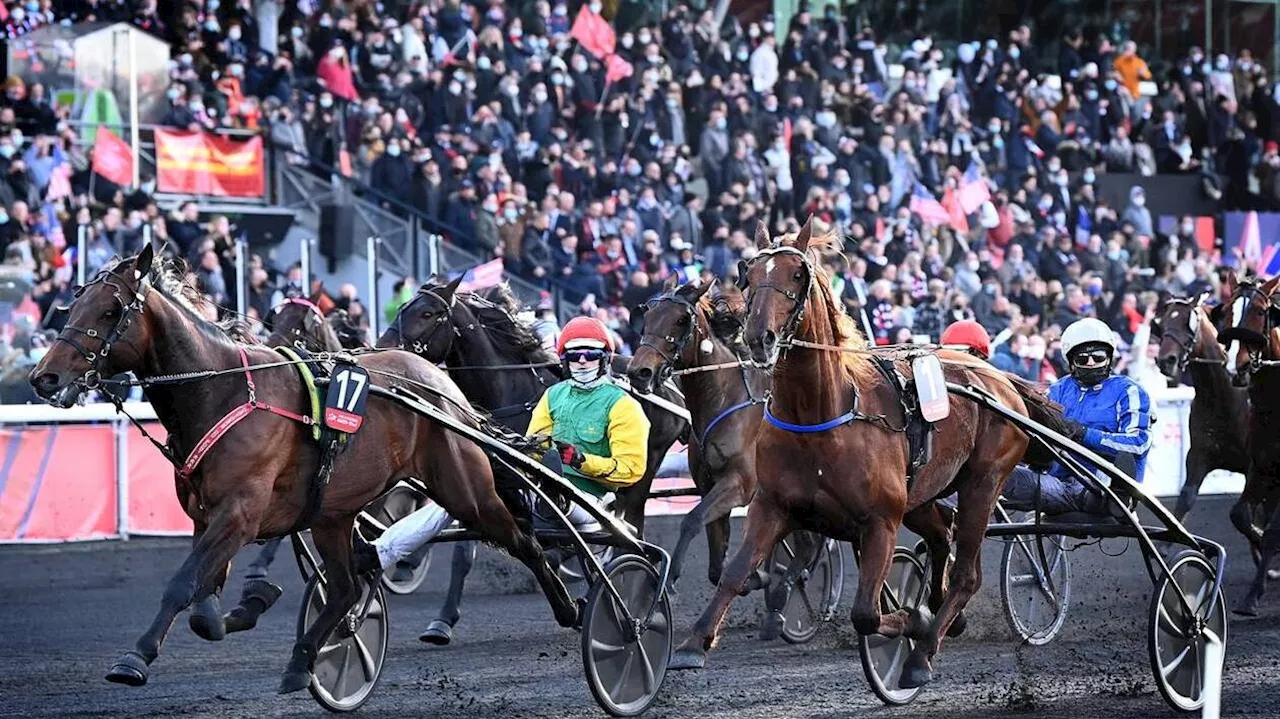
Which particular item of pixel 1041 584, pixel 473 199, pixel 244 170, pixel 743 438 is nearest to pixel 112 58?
pixel 244 170

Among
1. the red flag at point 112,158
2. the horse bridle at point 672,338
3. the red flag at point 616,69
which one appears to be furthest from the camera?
the red flag at point 616,69

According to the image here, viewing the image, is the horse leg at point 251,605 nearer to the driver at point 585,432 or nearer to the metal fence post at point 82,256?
the driver at point 585,432

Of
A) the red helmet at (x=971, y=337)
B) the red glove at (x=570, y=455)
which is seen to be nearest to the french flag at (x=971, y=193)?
the red helmet at (x=971, y=337)

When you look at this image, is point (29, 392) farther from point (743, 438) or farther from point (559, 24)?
point (559, 24)

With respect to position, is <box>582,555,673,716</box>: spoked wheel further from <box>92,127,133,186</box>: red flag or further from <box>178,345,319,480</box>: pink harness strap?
<box>92,127,133,186</box>: red flag

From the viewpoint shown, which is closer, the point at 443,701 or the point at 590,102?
the point at 443,701

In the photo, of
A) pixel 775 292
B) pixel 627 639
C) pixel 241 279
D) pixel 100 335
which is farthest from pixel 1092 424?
pixel 241 279

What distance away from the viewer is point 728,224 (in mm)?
19891

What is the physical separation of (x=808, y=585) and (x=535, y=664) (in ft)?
5.67

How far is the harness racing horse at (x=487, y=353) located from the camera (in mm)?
10602

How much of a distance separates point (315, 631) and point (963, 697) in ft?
8.49

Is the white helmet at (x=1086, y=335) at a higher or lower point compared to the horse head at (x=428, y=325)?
higher

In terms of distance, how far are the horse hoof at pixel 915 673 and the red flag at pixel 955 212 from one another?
552 inches

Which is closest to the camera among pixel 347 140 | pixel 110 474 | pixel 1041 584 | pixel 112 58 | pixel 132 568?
pixel 1041 584
